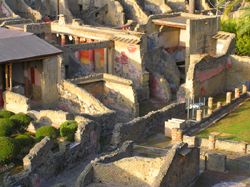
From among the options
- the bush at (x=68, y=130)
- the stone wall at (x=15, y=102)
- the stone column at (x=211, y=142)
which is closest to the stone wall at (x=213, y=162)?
the stone column at (x=211, y=142)

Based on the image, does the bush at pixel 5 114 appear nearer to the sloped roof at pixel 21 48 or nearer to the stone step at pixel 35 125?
the stone step at pixel 35 125

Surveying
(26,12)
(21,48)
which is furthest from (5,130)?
(26,12)

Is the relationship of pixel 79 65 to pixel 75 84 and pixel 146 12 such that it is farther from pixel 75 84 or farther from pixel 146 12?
pixel 146 12

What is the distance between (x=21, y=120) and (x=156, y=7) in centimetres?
2597

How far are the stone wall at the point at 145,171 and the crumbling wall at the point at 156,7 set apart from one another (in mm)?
28188

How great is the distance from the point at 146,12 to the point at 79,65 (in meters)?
18.0

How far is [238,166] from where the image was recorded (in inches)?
766

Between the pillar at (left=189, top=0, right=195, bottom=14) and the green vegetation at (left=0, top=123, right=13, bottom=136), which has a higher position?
the pillar at (left=189, top=0, right=195, bottom=14)

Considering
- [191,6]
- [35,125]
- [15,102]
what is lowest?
[35,125]

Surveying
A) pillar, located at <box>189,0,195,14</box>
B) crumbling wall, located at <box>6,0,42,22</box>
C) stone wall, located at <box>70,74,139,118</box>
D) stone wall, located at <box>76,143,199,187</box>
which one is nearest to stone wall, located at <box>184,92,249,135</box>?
stone wall, located at <box>70,74,139,118</box>

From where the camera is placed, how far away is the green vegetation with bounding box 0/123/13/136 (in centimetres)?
2052

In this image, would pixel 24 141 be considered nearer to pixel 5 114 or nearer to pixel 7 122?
pixel 7 122

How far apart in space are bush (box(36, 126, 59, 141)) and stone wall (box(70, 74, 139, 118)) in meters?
6.22

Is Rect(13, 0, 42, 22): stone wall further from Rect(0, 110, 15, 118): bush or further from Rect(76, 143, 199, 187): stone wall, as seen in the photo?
Rect(76, 143, 199, 187): stone wall
